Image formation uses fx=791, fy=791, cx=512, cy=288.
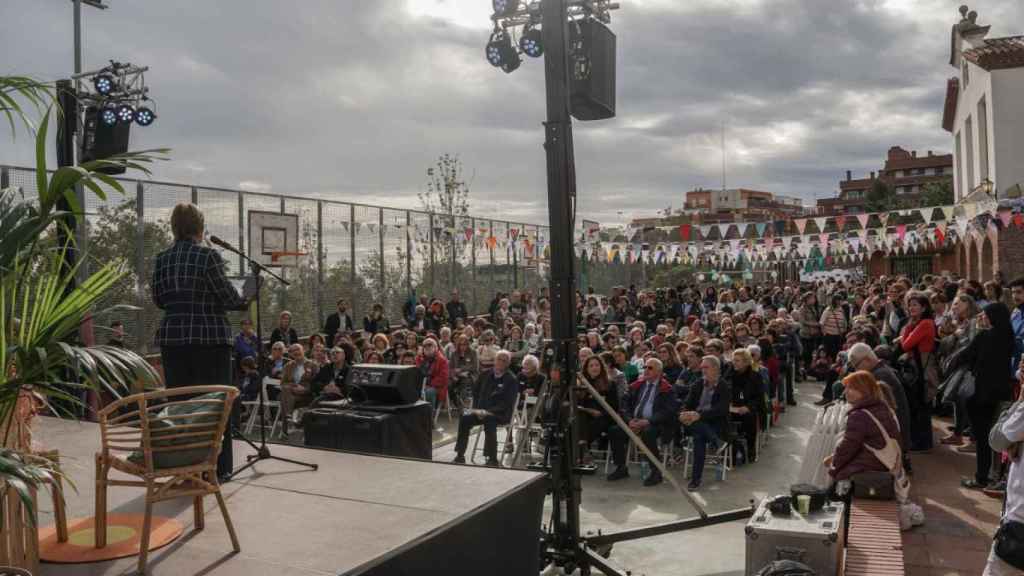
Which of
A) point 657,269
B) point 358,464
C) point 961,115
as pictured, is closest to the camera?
point 358,464

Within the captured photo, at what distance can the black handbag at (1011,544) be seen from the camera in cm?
380

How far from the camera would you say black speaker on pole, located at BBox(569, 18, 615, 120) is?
16.6 feet

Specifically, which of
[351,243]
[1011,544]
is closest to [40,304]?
[1011,544]

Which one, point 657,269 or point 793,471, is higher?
point 657,269

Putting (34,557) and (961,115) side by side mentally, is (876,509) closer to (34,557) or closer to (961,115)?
(34,557)

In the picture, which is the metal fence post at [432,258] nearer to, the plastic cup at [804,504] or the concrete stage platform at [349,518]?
the concrete stage platform at [349,518]

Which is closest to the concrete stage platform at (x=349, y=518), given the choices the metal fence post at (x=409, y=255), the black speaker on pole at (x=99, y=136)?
the black speaker on pole at (x=99, y=136)

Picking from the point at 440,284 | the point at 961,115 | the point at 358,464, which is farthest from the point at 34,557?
the point at 961,115

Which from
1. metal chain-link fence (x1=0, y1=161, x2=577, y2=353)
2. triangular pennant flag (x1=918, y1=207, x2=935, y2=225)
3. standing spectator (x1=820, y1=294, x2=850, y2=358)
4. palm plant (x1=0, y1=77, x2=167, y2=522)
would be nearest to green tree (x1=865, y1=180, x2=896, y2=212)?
triangular pennant flag (x1=918, y1=207, x2=935, y2=225)

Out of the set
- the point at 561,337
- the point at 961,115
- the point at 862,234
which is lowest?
the point at 561,337

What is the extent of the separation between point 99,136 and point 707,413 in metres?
8.05

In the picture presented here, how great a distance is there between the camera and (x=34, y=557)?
9.51ft

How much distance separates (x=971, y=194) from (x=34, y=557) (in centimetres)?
Answer: 2907

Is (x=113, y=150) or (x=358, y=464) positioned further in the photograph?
(x=113, y=150)
